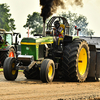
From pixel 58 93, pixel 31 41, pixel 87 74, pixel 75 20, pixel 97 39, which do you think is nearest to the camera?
pixel 58 93

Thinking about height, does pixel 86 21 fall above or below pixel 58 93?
above

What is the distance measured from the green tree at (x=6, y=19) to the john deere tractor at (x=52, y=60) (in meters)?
38.7

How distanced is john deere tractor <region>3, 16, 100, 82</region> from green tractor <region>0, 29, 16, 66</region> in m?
6.53

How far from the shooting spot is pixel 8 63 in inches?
382

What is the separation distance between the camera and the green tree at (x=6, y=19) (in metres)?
49.0

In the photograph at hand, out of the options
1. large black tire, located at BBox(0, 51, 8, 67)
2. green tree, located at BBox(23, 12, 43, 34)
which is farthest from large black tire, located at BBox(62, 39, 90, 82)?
green tree, located at BBox(23, 12, 43, 34)

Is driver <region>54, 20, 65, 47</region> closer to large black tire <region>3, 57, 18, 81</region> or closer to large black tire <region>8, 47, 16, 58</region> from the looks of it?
Result: large black tire <region>3, 57, 18, 81</region>

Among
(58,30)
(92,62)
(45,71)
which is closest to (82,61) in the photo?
(92,62)

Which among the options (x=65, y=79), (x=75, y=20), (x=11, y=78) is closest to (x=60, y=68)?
(x=65, y=79)

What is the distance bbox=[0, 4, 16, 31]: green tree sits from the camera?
4897 centimetres

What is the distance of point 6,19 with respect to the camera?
1982 inches

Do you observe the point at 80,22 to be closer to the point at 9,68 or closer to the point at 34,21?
the point at 34,21

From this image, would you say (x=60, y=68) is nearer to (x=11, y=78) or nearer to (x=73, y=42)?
(x=73, y=42)

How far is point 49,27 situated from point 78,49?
211 centimetres
